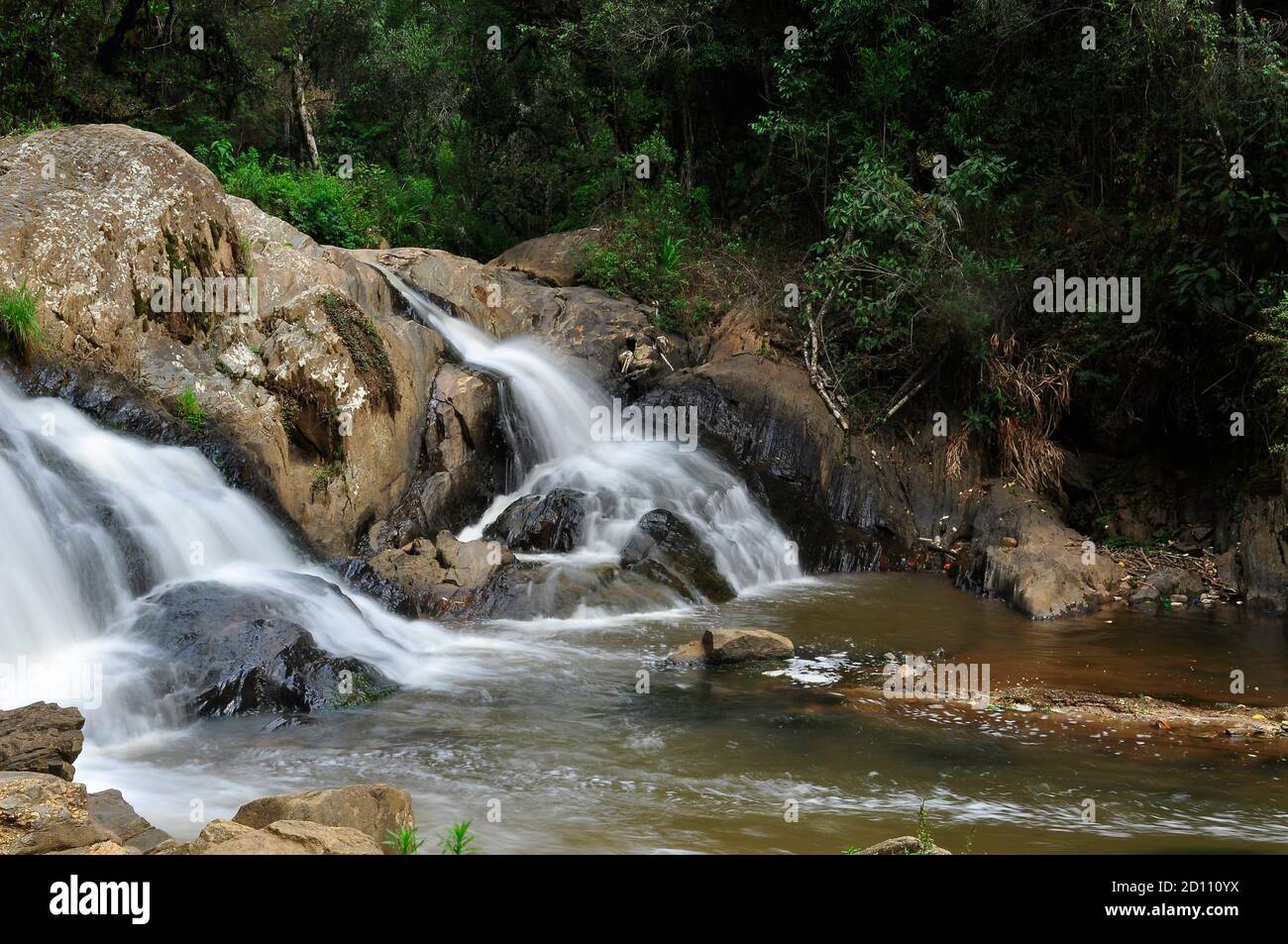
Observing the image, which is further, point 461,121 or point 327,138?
point 327,138

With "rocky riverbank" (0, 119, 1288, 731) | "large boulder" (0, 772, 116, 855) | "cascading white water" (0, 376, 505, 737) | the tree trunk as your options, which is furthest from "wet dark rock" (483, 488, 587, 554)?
the tree trunk

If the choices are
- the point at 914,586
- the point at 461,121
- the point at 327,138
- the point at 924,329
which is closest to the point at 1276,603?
the point at 914,586

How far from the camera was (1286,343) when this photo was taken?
1094cm

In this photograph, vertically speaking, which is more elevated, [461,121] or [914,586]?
[461,121]

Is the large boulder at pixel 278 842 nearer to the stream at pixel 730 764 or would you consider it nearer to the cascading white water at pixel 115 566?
the stream at pixel 730 764

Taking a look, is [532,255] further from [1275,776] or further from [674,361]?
[1275,776]

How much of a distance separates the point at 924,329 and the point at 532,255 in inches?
265

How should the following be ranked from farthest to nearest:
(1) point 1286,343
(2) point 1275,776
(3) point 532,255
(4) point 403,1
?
(4) point 403,1 < (3) point 532,255 < (1) point 1286,343 < (2) point 1275,776

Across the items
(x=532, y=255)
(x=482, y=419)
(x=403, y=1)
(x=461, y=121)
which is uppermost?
(x=403, y=1)

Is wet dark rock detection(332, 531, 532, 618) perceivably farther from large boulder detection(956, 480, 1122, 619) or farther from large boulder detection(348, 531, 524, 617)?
large boulder detection(956, 480, 1122, 619)

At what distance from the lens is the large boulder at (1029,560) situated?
11.2 m

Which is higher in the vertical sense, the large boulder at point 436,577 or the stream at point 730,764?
the large boulder at point 436,577

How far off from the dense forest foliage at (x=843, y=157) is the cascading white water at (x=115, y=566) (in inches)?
304

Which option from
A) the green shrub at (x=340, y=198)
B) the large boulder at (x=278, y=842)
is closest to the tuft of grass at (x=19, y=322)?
the green shrub at (x=340, y=198)
